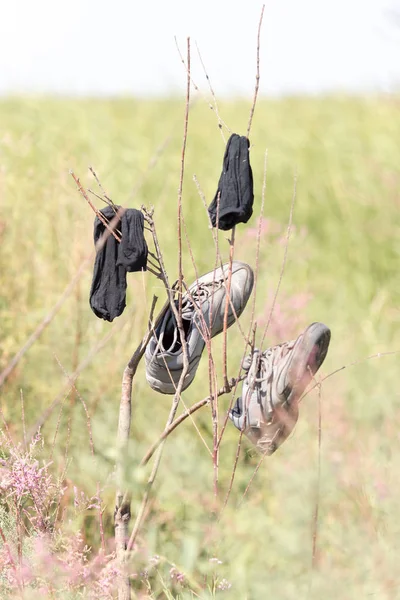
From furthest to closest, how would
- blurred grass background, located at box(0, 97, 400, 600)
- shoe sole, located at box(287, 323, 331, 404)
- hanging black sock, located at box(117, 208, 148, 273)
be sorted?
blurred grass background, located at box(0, 97, 400, 600), shoe sole, located at box(287, 323, 331, 404), hanging black sock, located at box(117, 208, 148, 273)

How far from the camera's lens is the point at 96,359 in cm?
301

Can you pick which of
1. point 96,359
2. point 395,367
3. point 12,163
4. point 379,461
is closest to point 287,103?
point 12,163

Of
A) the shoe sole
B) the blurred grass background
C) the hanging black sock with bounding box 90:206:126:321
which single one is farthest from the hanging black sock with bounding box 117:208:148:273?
the shoe sole

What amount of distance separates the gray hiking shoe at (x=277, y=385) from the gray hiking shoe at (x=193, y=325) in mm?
111

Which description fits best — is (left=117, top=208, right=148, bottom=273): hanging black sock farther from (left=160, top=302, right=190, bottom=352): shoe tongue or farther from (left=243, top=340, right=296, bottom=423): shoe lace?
(left=243, top=340, right=296, bottom=423): shoe lace

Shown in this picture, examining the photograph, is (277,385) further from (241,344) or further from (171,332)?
(241,344)

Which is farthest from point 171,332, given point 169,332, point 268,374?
point 268,374

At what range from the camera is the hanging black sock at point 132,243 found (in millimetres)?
1539

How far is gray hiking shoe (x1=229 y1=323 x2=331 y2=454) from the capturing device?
5.44 feet

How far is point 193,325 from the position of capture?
1.74 m

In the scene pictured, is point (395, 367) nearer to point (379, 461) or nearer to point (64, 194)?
point (379, 461)

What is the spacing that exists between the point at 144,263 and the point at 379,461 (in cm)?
115

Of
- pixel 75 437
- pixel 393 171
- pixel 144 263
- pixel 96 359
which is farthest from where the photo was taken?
pixel 393 171

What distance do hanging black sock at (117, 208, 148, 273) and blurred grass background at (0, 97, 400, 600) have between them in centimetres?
Answer: 13
